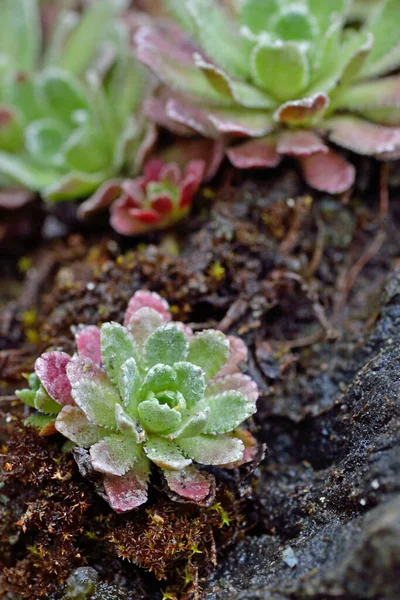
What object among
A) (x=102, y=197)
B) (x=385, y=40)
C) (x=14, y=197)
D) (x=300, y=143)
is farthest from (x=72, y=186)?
(x=385, y=40)

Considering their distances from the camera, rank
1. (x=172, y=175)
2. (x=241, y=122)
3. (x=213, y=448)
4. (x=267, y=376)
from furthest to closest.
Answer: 1. (x=172, y=175)
2. (x=241, y=122)
3. (x=267, y=376)
4. (x=213, y=448)

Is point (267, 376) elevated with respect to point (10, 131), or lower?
elevated

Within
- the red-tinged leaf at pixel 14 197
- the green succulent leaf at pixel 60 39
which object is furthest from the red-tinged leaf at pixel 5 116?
the green succulent leaf at pixel 60 39

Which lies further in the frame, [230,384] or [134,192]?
[134,192]

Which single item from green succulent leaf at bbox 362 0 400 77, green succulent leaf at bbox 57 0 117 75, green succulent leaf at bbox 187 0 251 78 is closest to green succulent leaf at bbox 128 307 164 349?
green succulent leaf at bbox 187 0 251 78

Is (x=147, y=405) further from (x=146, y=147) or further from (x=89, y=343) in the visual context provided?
(x=146, y=147)

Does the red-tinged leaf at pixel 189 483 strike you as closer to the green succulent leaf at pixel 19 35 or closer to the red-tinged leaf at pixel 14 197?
the red-tinged leaf at pixel 14 197
